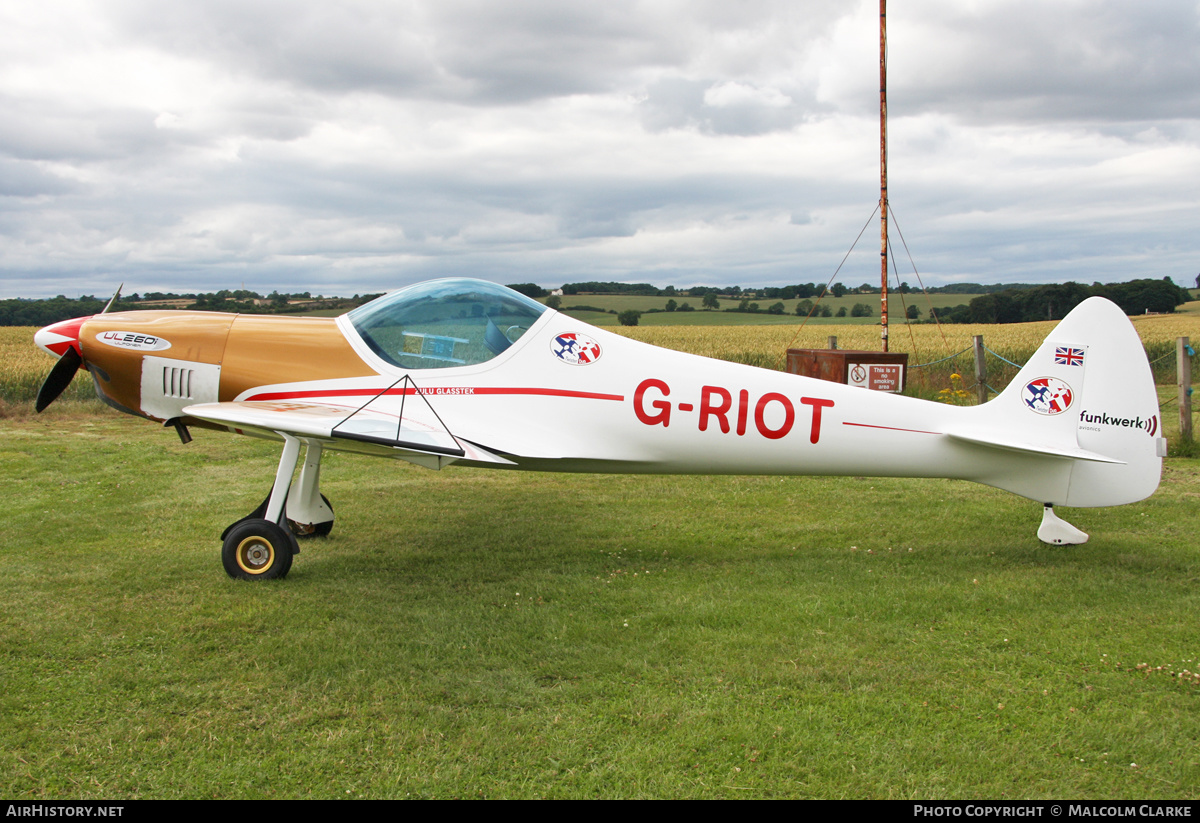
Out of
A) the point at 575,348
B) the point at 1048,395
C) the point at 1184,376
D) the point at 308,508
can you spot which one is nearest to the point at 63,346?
the point at 308,508

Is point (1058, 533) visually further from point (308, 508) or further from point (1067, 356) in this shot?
point (308, 508)

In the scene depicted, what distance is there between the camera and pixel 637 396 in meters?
Answer: 6.05

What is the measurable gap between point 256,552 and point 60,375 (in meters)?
2.33

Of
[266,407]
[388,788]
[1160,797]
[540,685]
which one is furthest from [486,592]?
[1160,797]

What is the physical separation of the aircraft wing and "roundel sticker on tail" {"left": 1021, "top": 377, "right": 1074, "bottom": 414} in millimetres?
4133

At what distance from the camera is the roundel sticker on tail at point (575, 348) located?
610 cm

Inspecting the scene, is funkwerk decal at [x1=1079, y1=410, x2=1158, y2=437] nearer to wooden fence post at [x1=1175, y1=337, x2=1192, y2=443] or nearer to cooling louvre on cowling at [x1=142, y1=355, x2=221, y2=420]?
wooden fence post at [x1=1175, y1=337, x2=1192, y2=443]

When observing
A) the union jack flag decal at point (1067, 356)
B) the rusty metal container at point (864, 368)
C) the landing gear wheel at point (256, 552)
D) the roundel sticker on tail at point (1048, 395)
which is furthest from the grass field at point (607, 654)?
the rusty metal container at point (864, 368)

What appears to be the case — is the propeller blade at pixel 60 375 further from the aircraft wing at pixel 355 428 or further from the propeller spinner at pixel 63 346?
the aircraft wing at pixel 355 428

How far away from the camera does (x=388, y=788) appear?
3.18m

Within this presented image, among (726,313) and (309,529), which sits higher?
(726,313)

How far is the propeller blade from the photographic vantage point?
6219mm

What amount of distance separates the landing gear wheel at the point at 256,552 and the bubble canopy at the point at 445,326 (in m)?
1.55

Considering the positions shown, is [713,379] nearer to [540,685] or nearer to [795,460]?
[795,460]
